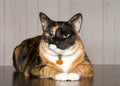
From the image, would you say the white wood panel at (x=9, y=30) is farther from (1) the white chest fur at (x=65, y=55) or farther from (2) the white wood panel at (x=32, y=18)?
(1) the white chest fur at (x=65, y=55)

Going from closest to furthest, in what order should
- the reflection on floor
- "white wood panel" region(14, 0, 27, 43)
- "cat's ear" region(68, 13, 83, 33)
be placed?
1. the reflection on floor
2. "cat's ear" region(68, 13, 83, 33)
3. "white wood panel" region(14, 0, 27, 43)

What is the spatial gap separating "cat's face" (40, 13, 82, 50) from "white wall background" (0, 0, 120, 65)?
2.09 ft

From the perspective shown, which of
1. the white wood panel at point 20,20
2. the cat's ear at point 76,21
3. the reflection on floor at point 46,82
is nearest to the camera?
the reflection on floor at point 46,82

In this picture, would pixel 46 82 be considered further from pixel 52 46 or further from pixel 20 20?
pixel 20 20

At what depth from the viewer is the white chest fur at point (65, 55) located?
123 cm

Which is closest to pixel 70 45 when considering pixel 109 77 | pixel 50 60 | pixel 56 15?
pixel 50 60

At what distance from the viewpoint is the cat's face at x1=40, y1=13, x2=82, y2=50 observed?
3.93ft

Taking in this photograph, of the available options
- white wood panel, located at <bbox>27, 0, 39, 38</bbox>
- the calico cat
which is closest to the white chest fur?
the calico cat

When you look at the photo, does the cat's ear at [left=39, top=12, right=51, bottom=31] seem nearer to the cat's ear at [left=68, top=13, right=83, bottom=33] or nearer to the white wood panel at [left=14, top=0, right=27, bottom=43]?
the cat's ear at [left=68, top=13, right=83, bottom=33]

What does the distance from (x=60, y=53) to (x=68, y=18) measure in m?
0.69

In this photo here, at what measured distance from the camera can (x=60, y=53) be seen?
48.2 inches

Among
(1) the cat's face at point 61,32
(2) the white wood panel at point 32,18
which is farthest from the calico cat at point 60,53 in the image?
(2) the white wood panel at point 32,18

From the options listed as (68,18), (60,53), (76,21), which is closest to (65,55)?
(60,53)

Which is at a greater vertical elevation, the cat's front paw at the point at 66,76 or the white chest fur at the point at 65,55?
the white chest fur at the point at 65,55
